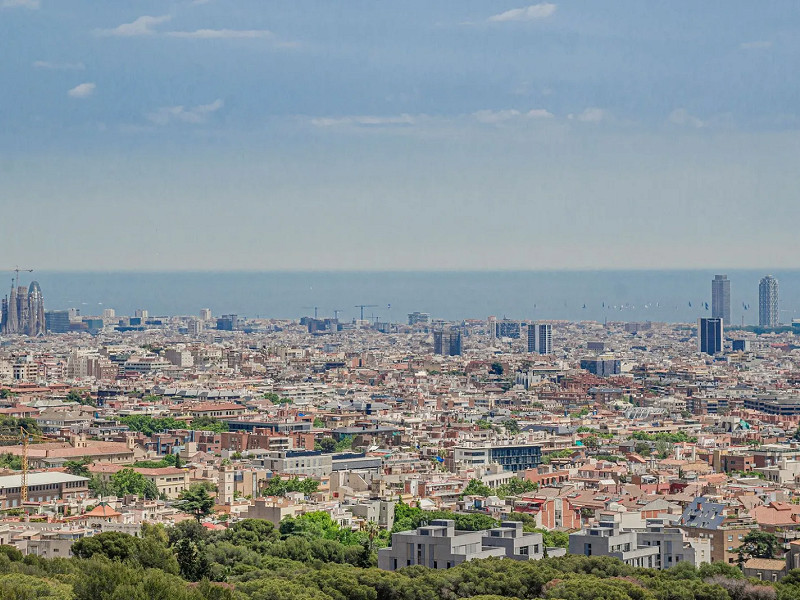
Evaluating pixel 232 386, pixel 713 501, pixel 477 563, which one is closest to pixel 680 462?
pixel 713 501

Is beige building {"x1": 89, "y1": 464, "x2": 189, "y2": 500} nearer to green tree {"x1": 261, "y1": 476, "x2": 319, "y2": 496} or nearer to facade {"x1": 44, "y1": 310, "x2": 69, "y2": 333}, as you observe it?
green tree {"x1": 261, "y1": 476, "x2": 319, "y2": 496}

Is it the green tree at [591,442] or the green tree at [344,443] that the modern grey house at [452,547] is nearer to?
the green tree at [344,443]

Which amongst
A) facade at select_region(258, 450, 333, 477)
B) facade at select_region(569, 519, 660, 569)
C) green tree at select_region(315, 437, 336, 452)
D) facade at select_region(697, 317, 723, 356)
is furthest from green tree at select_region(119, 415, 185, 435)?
facade at select_region(697, 317, 723, 356)

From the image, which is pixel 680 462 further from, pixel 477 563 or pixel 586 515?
pixel 477 563

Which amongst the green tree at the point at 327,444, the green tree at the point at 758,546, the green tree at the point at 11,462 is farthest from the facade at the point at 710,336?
the green tree at the point at 758,546

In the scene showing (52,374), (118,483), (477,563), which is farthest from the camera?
(52,374)
